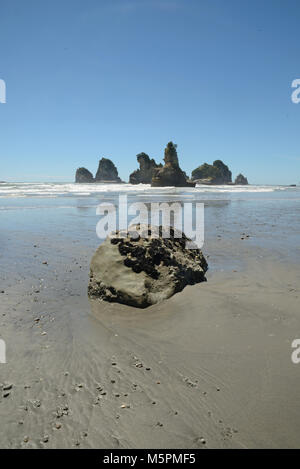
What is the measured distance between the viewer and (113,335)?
3875 millimetres

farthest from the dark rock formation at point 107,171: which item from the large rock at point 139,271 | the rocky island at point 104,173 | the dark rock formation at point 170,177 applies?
the large rock at point 139,271

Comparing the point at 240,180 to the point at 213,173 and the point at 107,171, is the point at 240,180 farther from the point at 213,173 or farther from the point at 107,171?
the point at 107,171

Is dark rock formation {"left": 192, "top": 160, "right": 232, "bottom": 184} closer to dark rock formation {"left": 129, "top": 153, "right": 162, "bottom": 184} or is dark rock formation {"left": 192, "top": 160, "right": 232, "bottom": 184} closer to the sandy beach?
dark rock formation {"left": 129, "top": 153, "right": 162, "bottom": 184}

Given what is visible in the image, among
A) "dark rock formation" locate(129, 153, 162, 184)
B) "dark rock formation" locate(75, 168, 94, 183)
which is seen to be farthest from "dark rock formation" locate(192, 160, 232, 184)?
"dark rock formation" locate(75, 168, 94, 183)

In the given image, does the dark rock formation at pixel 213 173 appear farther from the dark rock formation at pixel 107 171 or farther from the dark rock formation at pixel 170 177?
the dark rock formation at pixel 170 177

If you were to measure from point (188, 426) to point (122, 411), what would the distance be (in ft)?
1.95

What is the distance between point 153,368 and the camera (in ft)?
10.4

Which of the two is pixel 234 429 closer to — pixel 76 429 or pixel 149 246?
pixel 76 429

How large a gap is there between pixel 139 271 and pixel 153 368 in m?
2.17

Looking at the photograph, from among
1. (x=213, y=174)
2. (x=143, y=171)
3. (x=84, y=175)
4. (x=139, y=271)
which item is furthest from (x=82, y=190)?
(x=84, y=175)

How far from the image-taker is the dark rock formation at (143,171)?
11256 centimetres

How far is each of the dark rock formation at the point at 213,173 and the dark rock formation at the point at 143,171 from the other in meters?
27.3

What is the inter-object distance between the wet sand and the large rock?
0.22 metres
